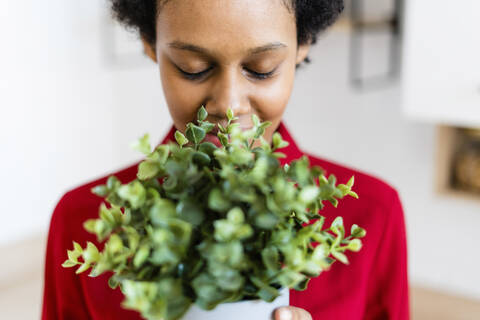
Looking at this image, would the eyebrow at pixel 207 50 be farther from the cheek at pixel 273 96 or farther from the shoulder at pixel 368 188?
the shoulder at pixel 368 188

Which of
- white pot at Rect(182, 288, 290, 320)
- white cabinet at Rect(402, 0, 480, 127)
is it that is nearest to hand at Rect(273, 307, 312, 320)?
white pot at Rect(182, 288, 290, 320)

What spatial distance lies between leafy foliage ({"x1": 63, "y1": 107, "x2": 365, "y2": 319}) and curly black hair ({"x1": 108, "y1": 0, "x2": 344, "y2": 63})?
1.04 feet

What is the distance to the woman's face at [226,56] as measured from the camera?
2.13 feet

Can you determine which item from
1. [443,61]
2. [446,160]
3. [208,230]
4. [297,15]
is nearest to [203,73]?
[297,15]

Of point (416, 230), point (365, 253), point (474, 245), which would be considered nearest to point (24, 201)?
point (416, 230)

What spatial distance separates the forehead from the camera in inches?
25.5

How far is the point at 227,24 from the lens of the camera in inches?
25.5

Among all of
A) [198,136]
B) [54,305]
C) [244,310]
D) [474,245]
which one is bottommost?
[474,245]

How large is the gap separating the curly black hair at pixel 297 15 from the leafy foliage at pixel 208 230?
1.04 ft

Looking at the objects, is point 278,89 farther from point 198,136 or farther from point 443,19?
point 443,19

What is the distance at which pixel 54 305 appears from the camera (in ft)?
2.95

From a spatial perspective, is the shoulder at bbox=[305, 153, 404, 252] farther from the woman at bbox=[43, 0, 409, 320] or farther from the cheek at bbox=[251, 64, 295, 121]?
the cheek at bbox=[251, 64, 295, 121]

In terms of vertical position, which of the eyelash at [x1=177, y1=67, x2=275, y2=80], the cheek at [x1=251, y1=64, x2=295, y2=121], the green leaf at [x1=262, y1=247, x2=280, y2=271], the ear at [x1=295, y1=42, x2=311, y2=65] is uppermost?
the ear at [x1=295, y1=42, x2=311, y2=65]

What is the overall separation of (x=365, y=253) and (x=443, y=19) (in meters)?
0.76
